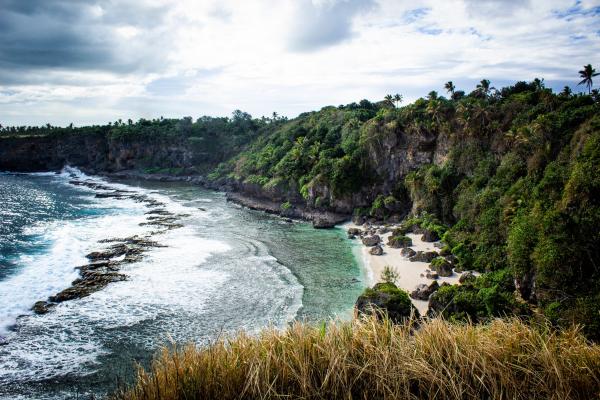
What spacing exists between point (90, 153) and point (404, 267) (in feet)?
375

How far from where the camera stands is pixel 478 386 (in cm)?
777

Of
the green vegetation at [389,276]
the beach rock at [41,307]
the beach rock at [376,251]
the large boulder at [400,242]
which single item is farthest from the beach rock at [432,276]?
the beach rock at [41,307]

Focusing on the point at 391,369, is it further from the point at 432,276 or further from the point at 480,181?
the point at 480,181

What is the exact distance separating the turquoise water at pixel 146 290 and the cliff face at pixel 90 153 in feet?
186

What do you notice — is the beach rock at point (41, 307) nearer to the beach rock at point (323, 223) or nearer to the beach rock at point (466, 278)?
the beach rock at point (466, 278)

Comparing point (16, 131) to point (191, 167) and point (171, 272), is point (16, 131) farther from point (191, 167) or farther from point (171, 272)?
point (171, 272)

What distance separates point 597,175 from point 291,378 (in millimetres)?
27446

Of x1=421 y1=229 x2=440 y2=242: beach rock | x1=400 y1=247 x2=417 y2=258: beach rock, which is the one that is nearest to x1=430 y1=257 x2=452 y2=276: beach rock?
x1=400 y1=247 x2=417 y2=258: beach rock

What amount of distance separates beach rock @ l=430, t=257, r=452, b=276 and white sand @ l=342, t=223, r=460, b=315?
48cm

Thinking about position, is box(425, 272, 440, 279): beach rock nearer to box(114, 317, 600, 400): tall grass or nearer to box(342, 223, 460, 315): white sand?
box(342, 223, 460, 315): white sand

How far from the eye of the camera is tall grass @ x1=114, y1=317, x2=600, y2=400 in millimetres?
7566

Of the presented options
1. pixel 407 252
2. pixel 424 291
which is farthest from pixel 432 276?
pixel 407 252

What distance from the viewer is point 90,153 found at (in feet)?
388

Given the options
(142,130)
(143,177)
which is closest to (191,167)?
(143,177)
